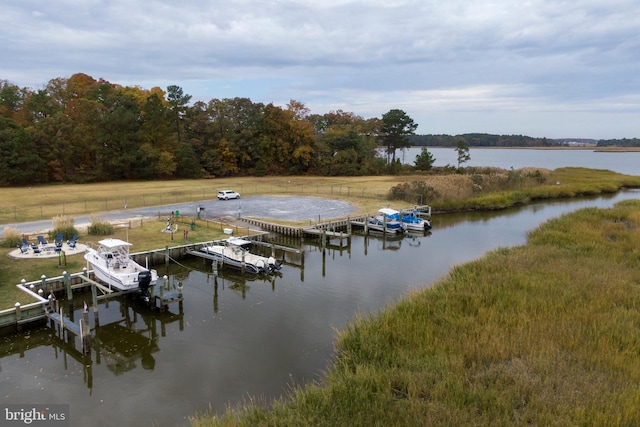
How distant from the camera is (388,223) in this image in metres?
36.4

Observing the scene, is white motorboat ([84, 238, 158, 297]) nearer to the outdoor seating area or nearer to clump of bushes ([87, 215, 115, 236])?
the outdoor seating area

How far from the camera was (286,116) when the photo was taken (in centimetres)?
7762

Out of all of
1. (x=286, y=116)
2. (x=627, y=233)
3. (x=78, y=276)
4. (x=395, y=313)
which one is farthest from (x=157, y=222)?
(x=286, y=116)

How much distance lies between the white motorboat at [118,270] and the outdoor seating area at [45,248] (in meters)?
3.58

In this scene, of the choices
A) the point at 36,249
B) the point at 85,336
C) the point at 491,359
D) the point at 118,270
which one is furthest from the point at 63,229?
the point at 491,359

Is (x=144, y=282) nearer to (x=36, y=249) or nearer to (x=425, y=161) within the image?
(x=36, y=249)

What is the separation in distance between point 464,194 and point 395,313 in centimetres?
3692

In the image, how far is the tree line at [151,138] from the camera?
58969 mm

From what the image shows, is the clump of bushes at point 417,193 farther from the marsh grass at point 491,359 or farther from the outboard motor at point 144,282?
the outboard motor at point 144,282

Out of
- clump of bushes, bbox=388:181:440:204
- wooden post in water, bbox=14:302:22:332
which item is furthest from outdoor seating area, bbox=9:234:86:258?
clump of bushes, bbox=388:181:440:204

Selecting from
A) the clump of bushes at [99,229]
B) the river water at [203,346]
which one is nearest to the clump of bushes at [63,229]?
the clump of bushes at [99,229]

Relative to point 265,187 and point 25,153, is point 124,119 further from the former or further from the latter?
point 265,187

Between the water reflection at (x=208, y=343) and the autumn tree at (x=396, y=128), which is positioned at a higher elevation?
the autumn tree at (x=396, y=128)

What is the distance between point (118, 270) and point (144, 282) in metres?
1.91
